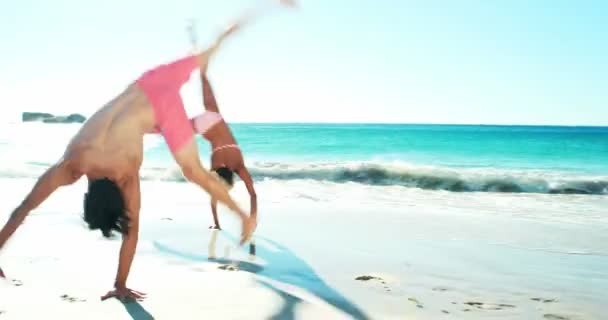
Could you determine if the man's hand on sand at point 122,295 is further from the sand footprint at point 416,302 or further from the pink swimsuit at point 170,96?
the sand footprint at point 416,302

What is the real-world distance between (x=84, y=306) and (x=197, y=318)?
69 cm

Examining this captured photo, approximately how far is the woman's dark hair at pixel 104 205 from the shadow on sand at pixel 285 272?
1121 mm

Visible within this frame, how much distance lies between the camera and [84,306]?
326 centimetres

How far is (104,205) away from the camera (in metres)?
2.99

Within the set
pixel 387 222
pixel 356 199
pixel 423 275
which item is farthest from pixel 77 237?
pixel 356 199

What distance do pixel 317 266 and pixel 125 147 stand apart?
2.71 m

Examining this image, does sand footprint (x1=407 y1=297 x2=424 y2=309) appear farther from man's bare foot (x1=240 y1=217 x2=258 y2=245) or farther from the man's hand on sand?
the man's hand on sand

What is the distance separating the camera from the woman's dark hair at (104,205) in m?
2.96

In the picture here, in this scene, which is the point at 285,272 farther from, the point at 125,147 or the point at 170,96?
the point at 170,96

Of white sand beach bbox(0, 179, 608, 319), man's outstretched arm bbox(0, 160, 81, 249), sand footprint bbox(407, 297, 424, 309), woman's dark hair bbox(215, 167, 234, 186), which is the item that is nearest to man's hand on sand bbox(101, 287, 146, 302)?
white sand beach bbox(0, 179, 608, 319)

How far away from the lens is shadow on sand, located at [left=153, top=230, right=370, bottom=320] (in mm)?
3713

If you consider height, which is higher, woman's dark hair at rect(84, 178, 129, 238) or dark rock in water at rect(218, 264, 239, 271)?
woman's dark hair at rect(84, 178, 129, 238)

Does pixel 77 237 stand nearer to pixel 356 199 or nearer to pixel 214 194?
pixel 214 194

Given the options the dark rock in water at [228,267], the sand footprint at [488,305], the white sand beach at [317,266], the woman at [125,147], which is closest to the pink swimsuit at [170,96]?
the woman at [125,147]
